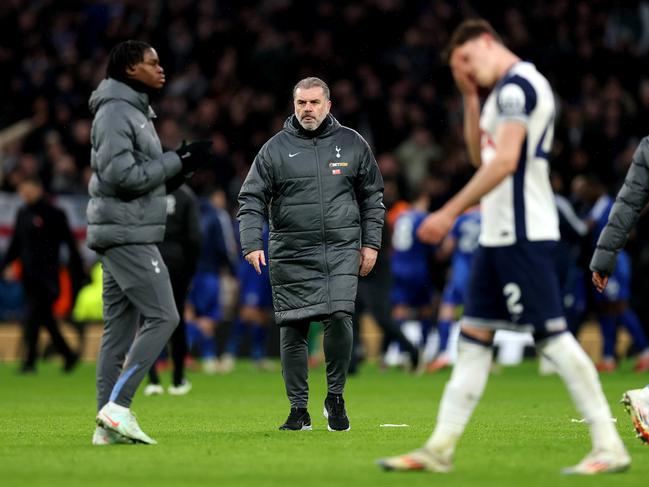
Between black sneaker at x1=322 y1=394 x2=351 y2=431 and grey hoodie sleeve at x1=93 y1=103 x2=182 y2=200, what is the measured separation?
1.93m

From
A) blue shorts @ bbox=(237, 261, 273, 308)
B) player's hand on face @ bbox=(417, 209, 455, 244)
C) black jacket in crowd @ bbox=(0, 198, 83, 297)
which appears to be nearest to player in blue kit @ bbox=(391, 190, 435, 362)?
blue shorts @ bbox=(237, 261, 273, 308)

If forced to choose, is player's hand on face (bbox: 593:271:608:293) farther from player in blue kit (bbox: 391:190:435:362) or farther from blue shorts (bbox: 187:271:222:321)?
blue shorts (bbox: 187:271:222:321)

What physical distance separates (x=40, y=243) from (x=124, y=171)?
1040 cm

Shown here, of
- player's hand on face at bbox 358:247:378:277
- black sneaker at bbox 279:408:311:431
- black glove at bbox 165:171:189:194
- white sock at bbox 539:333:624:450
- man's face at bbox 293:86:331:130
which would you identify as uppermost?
man's face at bbox 293:86:331:130

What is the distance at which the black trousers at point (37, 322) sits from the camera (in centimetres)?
1792

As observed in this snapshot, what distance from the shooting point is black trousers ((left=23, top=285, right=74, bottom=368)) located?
1792 cm

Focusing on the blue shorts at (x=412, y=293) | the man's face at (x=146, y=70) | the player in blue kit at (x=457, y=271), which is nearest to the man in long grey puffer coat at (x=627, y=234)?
the man's face at (x=146, y=70)

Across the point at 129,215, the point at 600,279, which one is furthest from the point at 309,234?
the point at 600,279

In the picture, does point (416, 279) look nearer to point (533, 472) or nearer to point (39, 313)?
point (39, 313)

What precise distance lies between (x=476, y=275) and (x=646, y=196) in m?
2.16

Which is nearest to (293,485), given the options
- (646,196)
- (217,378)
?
(646,196)

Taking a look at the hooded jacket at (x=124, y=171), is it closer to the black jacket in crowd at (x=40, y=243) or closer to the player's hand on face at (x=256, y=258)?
the player's hand on face at (x=256, y=258)

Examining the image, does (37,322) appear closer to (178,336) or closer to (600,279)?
(178,336)

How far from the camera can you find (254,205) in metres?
9.34
